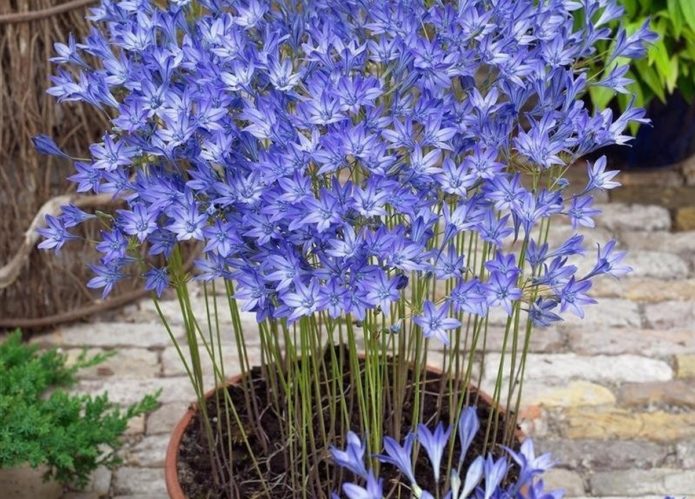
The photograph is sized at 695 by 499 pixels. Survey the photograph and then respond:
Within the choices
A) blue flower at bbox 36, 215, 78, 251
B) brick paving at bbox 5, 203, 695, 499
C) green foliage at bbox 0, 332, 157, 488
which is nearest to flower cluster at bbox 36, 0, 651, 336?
blue flower at bbox 36, 215, 78, 251

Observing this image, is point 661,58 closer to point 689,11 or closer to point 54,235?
point 689,11

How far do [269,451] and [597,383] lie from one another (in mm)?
1248

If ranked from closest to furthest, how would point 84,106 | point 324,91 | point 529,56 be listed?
point 324,91, point 529,56, point 84,106

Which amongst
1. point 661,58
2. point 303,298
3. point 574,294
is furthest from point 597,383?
point 303,298

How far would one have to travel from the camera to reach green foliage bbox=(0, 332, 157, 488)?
86.5 inches

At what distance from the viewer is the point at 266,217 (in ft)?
4.94

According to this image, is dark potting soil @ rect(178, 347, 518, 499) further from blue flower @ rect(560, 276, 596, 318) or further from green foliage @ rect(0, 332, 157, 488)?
blue flower @ rect(560, 276, 596, 318)

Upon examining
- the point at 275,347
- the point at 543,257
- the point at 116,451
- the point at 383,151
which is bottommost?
the point at 116,451

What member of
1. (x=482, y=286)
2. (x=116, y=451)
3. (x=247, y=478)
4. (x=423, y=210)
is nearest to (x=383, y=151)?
(x=423, y=210)

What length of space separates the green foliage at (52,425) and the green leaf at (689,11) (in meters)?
2.15

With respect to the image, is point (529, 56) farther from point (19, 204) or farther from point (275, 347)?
point (19, 204)

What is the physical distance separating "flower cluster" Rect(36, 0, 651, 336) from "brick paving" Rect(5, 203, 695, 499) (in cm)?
109

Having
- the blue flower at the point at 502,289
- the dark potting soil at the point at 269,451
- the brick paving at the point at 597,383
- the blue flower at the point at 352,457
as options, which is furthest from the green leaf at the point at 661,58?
the blue flower at the point at 352,457

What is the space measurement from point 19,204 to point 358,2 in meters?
1.66
